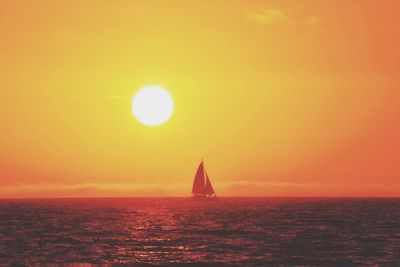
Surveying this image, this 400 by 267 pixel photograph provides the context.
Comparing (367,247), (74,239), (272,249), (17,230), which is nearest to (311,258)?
(272,249)

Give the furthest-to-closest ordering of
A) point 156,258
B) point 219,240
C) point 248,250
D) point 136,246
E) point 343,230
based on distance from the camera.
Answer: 1. point 343,230
2. point 219,240
3. point 136,246
4. point 248,250
5. point 156,258

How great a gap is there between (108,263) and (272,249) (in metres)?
Result: 18.0

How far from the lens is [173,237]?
72.6 m

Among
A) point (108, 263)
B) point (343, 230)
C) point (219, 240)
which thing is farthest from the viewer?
point (343, 230)

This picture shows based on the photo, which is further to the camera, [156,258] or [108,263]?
[156,258]

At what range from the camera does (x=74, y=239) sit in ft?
228

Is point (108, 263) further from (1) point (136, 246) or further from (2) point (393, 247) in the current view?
(2) point (393, 247)

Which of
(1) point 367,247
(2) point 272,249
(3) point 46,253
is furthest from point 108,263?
Result: (1) point 367,247

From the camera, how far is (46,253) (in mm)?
55406

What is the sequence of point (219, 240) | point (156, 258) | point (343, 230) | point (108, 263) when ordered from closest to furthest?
point (108, 263)
point (156, 258)
point (219, 240)
point (343, 230)

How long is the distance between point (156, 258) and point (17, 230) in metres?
39.1

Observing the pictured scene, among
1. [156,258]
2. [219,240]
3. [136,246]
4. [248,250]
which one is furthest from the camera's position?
[219,240]

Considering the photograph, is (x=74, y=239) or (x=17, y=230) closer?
(x=74, y=239)

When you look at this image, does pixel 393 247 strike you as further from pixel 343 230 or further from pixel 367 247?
pixel 343 230
